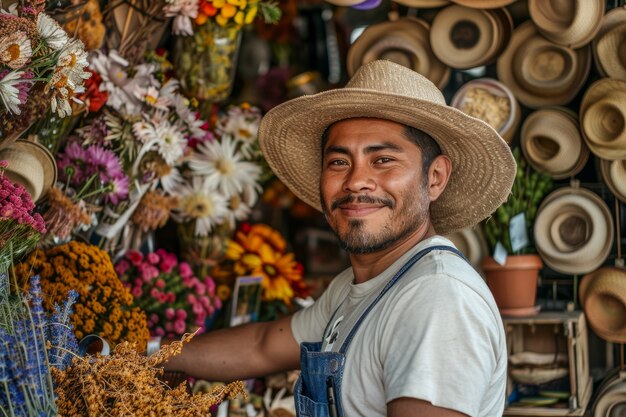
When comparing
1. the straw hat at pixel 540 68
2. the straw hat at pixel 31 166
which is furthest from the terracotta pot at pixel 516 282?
the straw hat at pixel 31 166

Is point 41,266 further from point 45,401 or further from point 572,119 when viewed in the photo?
point 572,119

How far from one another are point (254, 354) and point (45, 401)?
1.00 m

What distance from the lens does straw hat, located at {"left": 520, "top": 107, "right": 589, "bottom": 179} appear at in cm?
327

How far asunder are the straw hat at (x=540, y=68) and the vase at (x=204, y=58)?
1.08 metres

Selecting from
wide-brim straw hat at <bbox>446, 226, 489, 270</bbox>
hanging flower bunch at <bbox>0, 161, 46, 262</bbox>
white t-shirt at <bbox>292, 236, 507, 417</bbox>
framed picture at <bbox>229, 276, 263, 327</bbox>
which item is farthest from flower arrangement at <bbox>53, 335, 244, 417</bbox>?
wide-brim straw hat at <bbox>446, 226, 489, 270</bbox>

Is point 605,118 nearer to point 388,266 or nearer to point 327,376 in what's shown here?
point 388,266

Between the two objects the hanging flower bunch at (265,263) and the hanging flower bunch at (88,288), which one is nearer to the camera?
the hanging flower bunch at (88,288)

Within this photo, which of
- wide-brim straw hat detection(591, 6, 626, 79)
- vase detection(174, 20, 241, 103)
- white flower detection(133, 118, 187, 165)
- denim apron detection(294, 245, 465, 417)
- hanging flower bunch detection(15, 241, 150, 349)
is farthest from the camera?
wide-brim straw hat detection(591, 6, 626, 79)

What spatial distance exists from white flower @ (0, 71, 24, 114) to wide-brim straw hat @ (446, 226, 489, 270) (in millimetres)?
1975

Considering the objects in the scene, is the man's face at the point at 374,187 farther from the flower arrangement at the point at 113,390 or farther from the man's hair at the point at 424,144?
the flower arrangement at the point at 113,390

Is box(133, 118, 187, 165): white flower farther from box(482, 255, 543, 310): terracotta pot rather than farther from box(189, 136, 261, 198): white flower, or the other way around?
box(482, 255, 543, 310): terracotta pot

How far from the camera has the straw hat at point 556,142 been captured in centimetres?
327

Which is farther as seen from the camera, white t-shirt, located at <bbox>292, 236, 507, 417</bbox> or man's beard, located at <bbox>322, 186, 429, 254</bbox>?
man's beard, located at <bbox>322, 186, 429, 254</bbox>

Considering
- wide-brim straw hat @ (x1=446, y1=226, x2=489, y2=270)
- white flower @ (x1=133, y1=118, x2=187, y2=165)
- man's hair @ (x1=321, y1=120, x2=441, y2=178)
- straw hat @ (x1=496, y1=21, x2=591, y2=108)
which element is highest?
straw hat @ (x1=496, y1=21, x2=591, y2=108)
